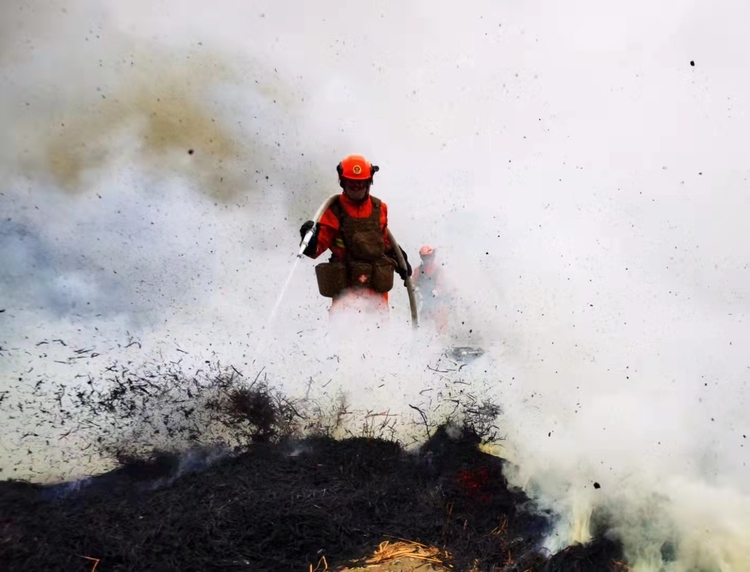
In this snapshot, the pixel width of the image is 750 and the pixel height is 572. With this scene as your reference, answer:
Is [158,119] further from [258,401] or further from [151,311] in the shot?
[258,401]

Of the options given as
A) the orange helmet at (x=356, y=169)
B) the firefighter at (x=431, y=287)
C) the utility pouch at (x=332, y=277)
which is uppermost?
the firefighter at (x=431, y=287)

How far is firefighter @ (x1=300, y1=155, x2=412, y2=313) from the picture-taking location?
18.9ft

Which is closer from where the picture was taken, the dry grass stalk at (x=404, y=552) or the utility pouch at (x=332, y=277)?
the dry grass stalk at (x=404, y=552)

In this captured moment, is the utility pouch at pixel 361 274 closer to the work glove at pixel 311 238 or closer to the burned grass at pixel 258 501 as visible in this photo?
the work glove at pixel 311 238

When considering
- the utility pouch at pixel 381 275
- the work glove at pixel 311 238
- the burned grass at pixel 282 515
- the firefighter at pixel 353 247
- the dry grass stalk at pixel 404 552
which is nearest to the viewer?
the burned grass at pixel 282 515

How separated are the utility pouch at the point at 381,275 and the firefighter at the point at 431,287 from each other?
9.29 feet

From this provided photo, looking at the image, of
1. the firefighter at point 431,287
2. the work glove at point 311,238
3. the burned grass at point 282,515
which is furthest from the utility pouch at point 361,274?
the firefighter at point 431,287

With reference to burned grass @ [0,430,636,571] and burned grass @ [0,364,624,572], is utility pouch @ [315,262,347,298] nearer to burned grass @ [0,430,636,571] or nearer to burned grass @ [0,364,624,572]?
burned grass @ [0,364,624,572]

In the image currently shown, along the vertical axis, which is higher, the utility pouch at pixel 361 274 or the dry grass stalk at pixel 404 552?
the utility pouch at pixel 361 274

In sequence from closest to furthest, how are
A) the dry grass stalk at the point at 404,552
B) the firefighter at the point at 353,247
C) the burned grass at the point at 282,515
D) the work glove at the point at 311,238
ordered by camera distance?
1. the burned grass at the point at 282,515
2. the dry grass stalk at the point at 404,552
3. the work glove at the point at 311,238
4. the firefighter at the point at 353,247

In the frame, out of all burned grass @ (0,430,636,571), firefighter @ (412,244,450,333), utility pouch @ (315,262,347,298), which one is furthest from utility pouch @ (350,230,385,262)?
firefighter @ (412,244,450,333)

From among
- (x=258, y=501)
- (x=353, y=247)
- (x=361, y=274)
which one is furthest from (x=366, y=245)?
(x=258, y=501)

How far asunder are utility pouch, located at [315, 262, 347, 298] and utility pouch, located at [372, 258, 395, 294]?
0.86ft

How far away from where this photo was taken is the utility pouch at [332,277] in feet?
19.0
